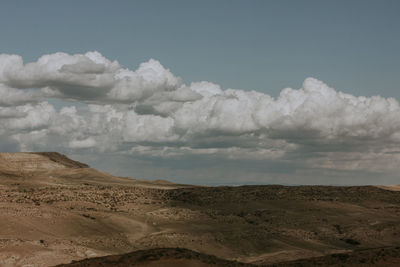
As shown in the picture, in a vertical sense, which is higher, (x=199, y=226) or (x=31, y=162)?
(x=31, y=162)

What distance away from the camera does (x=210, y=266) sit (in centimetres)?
3675

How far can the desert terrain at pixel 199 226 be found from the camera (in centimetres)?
4508

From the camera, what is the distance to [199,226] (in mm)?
71062

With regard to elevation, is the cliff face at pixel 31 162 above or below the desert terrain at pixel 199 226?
above

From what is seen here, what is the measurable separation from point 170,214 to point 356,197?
3950cm

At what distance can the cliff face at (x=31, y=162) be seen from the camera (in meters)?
149

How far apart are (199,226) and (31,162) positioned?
103 m

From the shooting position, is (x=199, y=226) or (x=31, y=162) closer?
(x=199, y=226)

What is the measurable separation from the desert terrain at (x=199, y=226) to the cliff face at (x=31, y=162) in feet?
144

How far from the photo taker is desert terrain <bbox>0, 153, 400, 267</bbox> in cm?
4508

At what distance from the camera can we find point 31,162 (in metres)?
158

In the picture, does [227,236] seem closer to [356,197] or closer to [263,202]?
[263,202]

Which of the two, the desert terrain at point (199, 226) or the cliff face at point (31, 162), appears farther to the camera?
the cliff face at point (31, 162)

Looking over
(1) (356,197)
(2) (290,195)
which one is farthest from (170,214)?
(1) (356,197)
